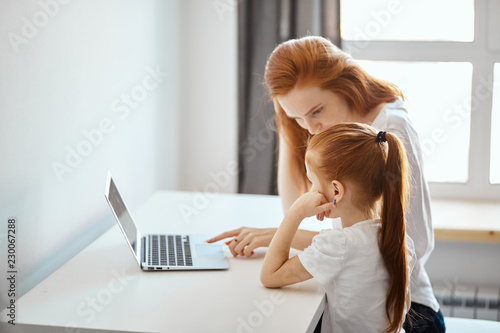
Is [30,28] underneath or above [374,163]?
above

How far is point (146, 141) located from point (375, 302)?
1.27m

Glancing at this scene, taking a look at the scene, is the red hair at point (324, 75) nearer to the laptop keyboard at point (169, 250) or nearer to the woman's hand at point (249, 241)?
the woman's hand at point (249, 241)

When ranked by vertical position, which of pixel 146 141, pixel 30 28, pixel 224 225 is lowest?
pixel 224 225

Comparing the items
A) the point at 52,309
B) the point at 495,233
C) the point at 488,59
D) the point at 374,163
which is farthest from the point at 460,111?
the point at 52,309

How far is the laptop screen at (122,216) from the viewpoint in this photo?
146 cm

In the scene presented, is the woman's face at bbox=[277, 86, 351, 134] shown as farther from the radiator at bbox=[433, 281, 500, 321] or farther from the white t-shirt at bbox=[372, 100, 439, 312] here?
the radiator at bbox=[433, 281, 500, 321]

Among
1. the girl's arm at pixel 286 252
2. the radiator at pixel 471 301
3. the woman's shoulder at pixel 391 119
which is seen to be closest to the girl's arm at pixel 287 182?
the woman's shoulder at pixel 391 119

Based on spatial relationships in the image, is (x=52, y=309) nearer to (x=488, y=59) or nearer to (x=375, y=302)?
(x=375, y=302)

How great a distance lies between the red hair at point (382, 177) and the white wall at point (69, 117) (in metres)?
0.68

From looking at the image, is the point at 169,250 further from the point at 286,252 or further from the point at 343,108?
the point at 343,108

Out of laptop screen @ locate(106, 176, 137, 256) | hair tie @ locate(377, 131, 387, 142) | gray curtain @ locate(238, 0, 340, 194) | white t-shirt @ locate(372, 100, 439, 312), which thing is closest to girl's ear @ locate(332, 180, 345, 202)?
hair tie @ locate(377, 131, 387, 142)

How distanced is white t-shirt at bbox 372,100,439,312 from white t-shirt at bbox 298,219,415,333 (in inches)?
8.1

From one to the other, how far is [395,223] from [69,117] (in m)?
0.89

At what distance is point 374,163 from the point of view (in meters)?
1.29
